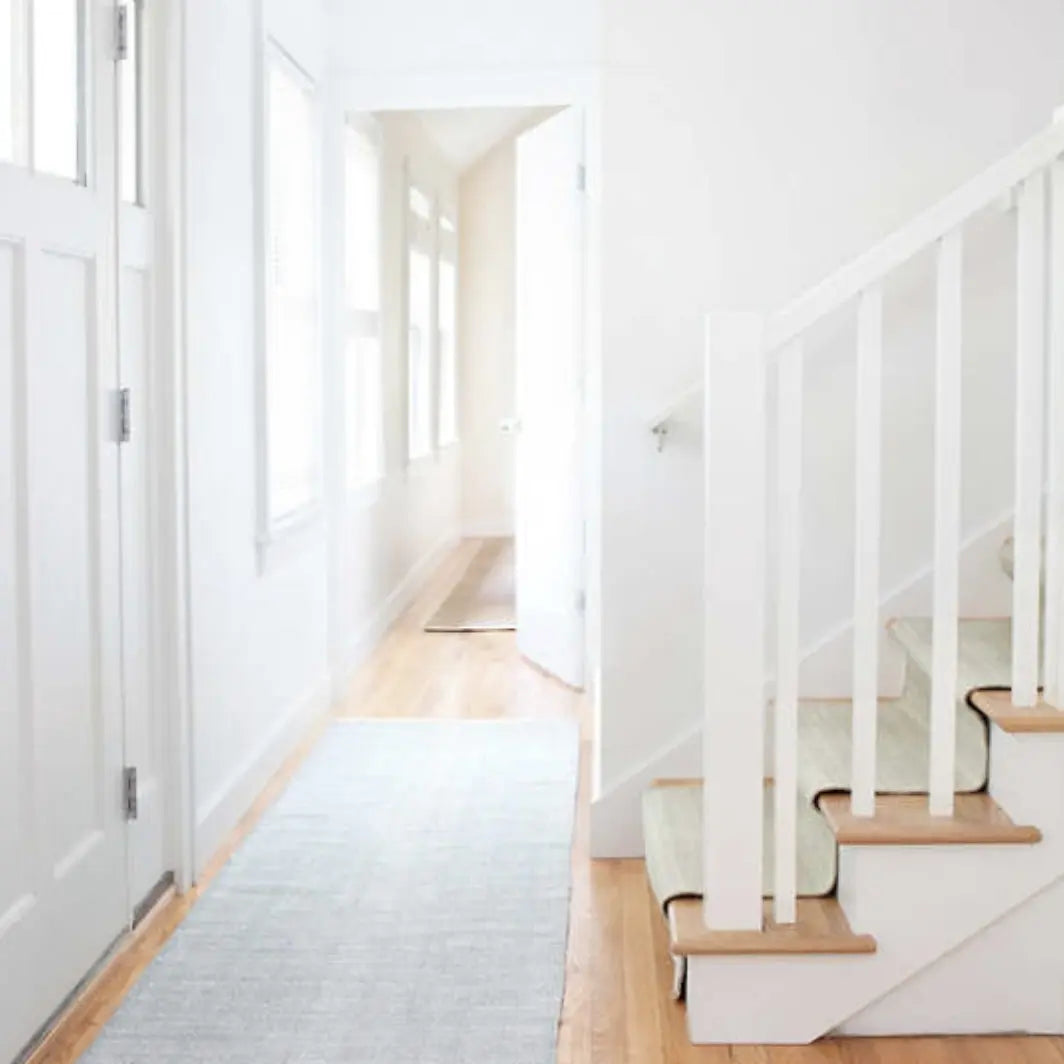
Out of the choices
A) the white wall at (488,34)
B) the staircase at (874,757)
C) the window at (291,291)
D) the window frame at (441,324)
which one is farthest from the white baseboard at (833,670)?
the window frame at (441,324)

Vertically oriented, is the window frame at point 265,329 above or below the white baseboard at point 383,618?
above

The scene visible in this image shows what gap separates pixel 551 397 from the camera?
568 cm

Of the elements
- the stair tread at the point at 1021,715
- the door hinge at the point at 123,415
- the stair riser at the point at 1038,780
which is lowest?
the stair riser at the point at 1038,780

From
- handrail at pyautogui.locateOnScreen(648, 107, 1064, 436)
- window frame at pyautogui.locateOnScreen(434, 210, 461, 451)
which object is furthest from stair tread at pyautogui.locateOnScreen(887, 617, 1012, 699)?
window frame at pyautogui.locateOnScreen(434, 210, 461, 451)

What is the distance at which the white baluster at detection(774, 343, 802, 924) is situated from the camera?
2.51 meters

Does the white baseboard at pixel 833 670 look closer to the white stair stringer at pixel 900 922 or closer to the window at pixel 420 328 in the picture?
the white stair stringer at pixel 900 922

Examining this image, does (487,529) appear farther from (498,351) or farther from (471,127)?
(471,127)

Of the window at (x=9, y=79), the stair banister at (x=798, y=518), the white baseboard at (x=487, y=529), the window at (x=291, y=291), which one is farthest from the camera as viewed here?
the white baseboard at (x=487, y=529)

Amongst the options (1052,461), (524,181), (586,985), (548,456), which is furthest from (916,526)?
(524,181)

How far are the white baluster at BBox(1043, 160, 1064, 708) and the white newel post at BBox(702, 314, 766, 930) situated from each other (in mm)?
507

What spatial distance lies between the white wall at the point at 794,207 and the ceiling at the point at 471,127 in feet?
13.6

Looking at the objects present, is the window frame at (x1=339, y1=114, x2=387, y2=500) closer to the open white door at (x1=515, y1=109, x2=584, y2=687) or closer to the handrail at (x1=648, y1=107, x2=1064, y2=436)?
the open white door at (x1=515, y1=109, x2=584, y2=687)

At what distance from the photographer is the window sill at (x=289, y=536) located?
412cm

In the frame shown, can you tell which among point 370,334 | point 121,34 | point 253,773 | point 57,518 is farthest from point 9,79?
point 370,334
